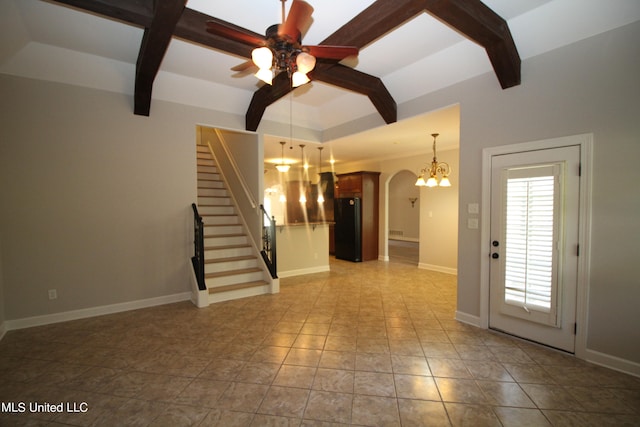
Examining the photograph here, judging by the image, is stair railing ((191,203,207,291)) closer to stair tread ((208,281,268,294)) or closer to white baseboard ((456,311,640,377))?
stair tread ((208,281,268,294))

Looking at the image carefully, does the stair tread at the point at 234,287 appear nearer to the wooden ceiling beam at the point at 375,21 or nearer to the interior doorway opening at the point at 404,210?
the wooden ceiling beam at the point at 375,21

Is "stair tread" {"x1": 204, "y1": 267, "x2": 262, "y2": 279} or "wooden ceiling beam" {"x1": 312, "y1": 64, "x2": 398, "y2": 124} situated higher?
"wooden ceiling beam" {"x1": 312, "y1": 64, "x2": 398, "y2": 124}

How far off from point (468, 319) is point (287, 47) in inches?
139

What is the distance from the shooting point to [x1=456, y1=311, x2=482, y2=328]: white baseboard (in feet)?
10.9

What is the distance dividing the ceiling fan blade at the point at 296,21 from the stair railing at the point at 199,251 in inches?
112

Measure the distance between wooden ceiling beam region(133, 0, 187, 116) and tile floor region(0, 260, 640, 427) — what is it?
289 centimetres

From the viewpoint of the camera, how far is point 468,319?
11.2 ft

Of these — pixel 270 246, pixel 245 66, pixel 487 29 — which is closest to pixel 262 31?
pixel 245 66

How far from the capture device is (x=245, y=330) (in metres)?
3.26

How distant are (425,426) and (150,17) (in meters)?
3.87

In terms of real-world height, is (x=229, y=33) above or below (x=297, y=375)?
above

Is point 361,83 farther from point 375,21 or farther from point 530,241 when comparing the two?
point 530,241

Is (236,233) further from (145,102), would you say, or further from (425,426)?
(425,426)

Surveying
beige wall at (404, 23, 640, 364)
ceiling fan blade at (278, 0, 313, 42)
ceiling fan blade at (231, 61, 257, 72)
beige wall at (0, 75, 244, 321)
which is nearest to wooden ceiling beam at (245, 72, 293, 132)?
beige wall at (0, 75, 244, 321)
